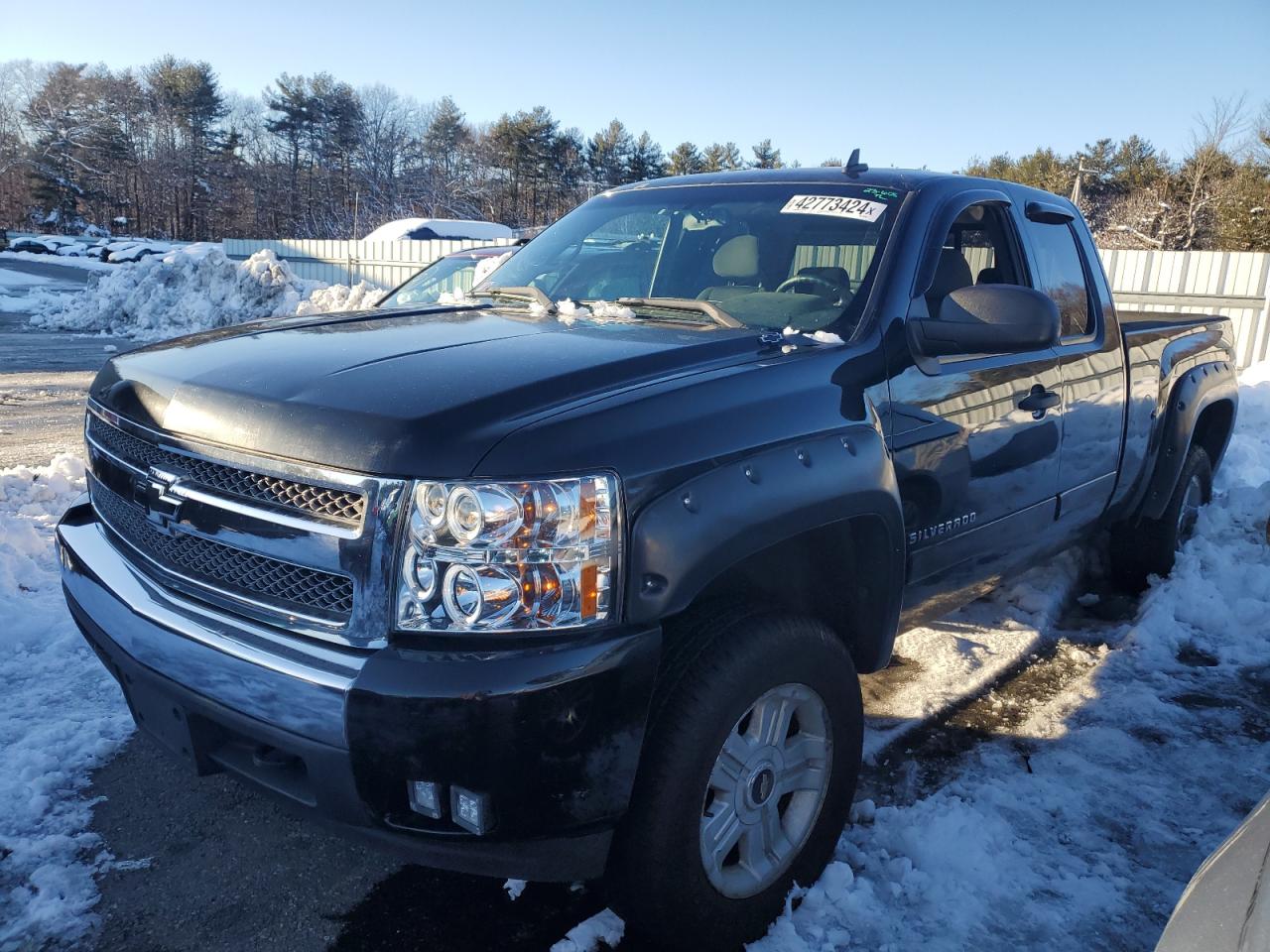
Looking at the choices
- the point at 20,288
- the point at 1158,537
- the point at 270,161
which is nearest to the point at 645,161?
the point at 270,161

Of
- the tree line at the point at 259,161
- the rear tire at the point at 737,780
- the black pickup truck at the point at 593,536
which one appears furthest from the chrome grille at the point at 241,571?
the tree line at the point at 259,161

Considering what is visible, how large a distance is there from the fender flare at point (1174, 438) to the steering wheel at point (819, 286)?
2390 millimetres

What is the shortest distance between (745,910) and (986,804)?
113 centimetres

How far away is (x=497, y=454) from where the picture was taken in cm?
186

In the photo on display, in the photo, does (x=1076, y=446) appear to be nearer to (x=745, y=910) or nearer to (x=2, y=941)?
(x=745, y=910)

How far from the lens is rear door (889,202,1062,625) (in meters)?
2.81

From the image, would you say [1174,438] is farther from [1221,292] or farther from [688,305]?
[1221,292]

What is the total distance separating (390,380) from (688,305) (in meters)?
1.15

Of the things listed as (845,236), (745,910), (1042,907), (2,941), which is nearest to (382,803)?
(745,910)

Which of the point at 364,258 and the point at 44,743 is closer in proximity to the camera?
the point at 44,743

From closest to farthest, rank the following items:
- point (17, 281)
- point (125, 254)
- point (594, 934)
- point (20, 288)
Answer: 1. point (594, 934)
2. point (20, 288)
3. point (17, 281)
4. point (125, 254)

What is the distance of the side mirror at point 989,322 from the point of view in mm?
2764

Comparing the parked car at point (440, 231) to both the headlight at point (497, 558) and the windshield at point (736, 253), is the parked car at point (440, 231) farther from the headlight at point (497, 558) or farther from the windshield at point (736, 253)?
the headlight at point (497, 558)

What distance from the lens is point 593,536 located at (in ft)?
6.22
